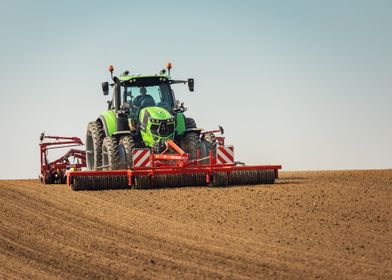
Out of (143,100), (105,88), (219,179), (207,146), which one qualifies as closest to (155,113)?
(143,100)

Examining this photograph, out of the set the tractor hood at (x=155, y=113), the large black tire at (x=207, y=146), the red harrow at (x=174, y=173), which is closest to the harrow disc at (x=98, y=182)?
the red harrow at (x=174, y=173)

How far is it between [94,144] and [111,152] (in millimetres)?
1769

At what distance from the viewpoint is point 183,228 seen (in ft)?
35.7

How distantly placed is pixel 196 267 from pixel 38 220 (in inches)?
175

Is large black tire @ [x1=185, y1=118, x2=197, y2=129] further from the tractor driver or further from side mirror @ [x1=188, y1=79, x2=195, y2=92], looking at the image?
the tractor driver

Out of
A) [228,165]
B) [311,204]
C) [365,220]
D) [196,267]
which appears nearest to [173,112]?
[228,165]

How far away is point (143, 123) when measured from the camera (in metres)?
17.9

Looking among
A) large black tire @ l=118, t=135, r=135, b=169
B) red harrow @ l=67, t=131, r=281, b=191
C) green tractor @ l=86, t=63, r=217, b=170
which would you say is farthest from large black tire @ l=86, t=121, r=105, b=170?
red harrow @ l=67, t=131, r=281, b=191

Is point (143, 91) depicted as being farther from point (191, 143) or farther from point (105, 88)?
point (191, 143)

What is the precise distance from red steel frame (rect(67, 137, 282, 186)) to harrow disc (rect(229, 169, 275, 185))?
101 millimetres

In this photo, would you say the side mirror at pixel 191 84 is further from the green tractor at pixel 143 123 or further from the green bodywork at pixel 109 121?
the green bodywork at pixel 109 121

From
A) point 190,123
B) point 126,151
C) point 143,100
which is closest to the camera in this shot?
point 126,151

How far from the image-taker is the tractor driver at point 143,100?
18.4m

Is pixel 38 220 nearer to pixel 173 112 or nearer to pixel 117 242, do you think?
pixel 117 242
